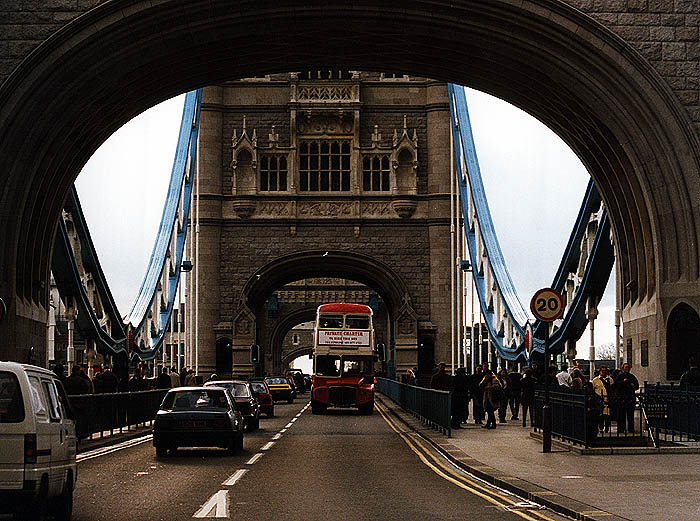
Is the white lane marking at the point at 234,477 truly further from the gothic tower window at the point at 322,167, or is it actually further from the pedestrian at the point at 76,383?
the gothic tower window at the point at 322,167

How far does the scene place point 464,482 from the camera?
16.3 metres

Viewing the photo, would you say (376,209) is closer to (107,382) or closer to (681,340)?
(107,382)

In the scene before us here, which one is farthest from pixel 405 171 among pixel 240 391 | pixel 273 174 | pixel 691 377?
pixel 691 377

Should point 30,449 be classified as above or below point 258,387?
above

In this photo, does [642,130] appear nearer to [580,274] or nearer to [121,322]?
[580,274]

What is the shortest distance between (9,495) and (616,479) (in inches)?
310

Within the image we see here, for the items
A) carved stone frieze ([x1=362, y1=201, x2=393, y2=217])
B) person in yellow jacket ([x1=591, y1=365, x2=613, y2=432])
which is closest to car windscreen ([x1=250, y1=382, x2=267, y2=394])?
person in yellow jacket ([x1=591, y1=365, x2=613, y2=432])

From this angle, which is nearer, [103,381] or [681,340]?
[681,340]

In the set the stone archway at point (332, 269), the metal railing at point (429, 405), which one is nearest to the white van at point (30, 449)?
the metal railing at point (429, 405)

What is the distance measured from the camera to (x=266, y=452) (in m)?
21.9

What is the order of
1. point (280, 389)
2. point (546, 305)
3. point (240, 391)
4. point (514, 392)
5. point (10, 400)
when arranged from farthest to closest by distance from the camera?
1. point (280, 389)
2. point (514, 392)
3. point (240, 391)
4. point (546, 305)
5. point (10, 400)

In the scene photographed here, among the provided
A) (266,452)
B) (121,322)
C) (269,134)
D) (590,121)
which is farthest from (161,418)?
(269,134)

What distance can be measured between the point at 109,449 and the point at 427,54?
11.4 m

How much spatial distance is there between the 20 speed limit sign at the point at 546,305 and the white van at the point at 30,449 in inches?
387
